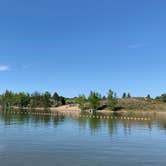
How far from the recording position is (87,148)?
164 feet

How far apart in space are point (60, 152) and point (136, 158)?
33.9 ft

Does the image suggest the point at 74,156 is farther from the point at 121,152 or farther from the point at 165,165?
the point at 165,165

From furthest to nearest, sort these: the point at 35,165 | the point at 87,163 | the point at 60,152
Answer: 1. the point at 60,152
2. the point at 87,163
3. the point at 35,165

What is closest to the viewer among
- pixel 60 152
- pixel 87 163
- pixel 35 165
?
pixel 35 165

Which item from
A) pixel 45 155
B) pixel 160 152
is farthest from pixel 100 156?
pixel 160 152

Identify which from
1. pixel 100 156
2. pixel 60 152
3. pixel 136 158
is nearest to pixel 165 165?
pixel 136 158

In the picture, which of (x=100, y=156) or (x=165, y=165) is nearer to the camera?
(x=165, y=165)

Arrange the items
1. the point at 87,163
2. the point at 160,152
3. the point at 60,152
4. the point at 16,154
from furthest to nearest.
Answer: the point at 160,152
the point at 60,152
the point at 16,154
the point at 87,163

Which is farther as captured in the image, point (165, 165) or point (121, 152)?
point (121, 152)

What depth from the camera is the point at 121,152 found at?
4672cm

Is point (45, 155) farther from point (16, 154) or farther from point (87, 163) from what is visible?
point (87, 163)

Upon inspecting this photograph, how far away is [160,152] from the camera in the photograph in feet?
158

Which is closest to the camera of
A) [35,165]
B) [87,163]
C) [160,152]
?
[35,165]

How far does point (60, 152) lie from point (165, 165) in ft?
47.3
